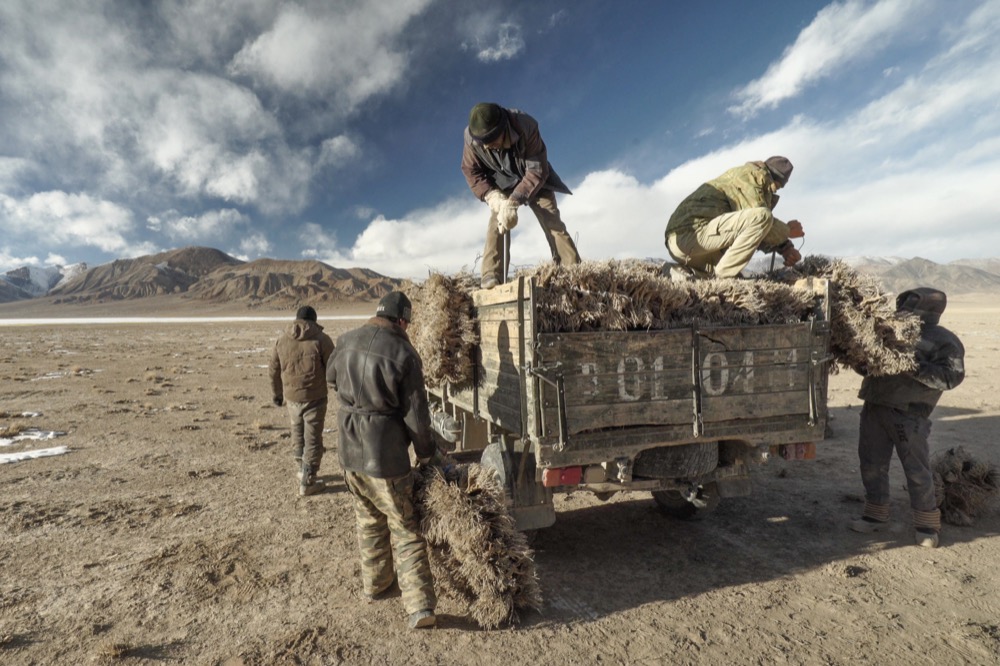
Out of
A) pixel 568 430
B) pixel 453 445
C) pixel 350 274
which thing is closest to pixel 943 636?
pixel 568 430

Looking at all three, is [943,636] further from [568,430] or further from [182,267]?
[182,267]

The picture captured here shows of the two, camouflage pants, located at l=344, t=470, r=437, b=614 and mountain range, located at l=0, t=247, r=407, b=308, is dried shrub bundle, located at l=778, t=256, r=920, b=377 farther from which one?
mountain range, located at l=0, t=247, r=407, b=308

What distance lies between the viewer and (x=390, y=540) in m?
4.29

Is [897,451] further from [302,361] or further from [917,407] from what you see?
[302,361]

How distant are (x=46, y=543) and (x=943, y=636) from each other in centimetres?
762

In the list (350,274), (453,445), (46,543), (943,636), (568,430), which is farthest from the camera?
(350,274)

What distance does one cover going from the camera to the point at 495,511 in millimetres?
3771

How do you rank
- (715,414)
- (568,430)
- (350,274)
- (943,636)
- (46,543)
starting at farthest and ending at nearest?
(350,274) → (46,543) → (715,414) → (568,430) → (943,636)

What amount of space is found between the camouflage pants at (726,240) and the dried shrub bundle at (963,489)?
10.1 feet

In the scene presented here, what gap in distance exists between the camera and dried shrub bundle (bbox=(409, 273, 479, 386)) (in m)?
4.95

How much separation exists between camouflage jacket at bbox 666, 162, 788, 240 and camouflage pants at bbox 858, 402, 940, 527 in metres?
2.09

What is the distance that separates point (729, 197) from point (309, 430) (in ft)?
18.8

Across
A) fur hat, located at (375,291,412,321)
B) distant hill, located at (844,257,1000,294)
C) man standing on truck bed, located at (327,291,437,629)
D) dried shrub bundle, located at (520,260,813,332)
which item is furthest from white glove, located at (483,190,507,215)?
distant hill, located at (844,257,1000,294)

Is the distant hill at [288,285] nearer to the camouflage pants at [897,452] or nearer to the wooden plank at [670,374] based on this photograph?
the camouflage pants at [897,452]
